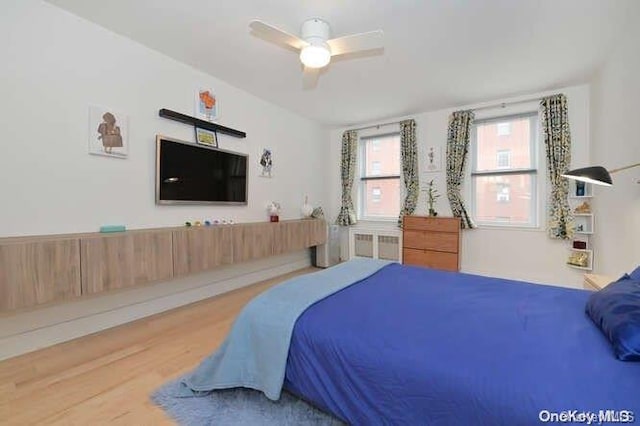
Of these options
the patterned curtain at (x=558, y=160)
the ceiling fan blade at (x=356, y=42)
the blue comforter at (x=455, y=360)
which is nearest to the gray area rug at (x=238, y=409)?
the blue comforter at (x=455, y=360)

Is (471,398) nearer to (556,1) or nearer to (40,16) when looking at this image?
(556,1)

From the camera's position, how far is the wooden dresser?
13.4 feet

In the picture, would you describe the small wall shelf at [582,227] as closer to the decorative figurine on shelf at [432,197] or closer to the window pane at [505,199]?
the window pane at [505,199]

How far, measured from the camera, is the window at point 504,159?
13.3 feet

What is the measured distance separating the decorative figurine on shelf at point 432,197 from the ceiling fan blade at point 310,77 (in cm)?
228

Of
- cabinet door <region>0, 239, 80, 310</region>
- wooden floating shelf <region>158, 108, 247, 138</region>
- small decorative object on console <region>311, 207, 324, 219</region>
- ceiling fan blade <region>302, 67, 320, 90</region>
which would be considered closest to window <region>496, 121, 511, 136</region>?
ceiling fan blade <region>302, 67, 320, 90</region>

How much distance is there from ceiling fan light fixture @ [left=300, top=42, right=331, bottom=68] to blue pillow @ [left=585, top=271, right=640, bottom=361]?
228 cm

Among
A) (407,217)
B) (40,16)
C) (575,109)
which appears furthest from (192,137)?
(575,109)

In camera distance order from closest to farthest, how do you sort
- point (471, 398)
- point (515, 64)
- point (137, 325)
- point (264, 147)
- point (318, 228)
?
1. point (471, 398)
2. point (137, 325)
3. point (515, 64)
4. point (264, 147)
5. point (318, 228)

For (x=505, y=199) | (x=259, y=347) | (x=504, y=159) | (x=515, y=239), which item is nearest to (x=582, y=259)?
(x=515, y=239)

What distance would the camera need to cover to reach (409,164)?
461 cm

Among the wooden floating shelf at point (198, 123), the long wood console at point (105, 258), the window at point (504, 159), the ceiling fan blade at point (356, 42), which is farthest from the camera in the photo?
the window at point (504, 159)

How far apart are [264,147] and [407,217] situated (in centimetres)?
235

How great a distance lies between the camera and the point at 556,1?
210 centimetres
